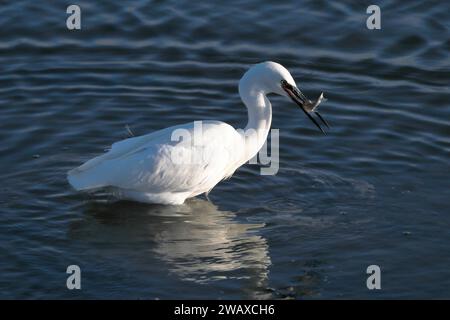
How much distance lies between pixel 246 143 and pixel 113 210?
144 centimetres

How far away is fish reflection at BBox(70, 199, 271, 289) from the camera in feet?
29.0

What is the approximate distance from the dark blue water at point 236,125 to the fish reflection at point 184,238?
0.02 m

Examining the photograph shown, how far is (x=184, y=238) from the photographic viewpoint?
946 centimetres

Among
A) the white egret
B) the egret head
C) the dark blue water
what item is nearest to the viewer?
the dark blue water

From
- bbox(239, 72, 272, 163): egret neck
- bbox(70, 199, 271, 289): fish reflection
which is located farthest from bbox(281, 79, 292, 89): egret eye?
bbox(70, 199, 271, 289): fish reflection

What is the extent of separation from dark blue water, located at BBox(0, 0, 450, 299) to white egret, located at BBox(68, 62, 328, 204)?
0.98ft

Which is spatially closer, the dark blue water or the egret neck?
the dark blue water

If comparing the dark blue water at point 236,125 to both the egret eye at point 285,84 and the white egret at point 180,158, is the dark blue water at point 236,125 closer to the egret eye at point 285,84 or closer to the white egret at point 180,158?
the white egret at point 180,158

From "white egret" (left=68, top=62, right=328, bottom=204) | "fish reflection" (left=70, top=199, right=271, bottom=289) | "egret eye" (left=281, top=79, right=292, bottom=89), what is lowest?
"fish reflection" (left=70, top=199, right=271, bottom=289)

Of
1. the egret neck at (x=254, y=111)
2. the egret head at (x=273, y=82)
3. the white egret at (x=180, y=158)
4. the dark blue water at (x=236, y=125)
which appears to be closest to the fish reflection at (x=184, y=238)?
the dark blue water at (x=236, y=125)

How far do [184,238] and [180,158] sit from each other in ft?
2.60

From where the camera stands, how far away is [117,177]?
380 inches

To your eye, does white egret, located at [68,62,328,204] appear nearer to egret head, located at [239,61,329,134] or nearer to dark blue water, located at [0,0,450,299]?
egret head, located at [239,61,329,134]

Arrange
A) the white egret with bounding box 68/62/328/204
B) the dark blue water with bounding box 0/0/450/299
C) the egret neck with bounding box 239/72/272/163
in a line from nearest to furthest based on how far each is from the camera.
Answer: the dark blue water with bounding box 0/0/450/299
the white egret with bounding box 68/62/328/204
the egret neck with bounding box 239/72/272/163
